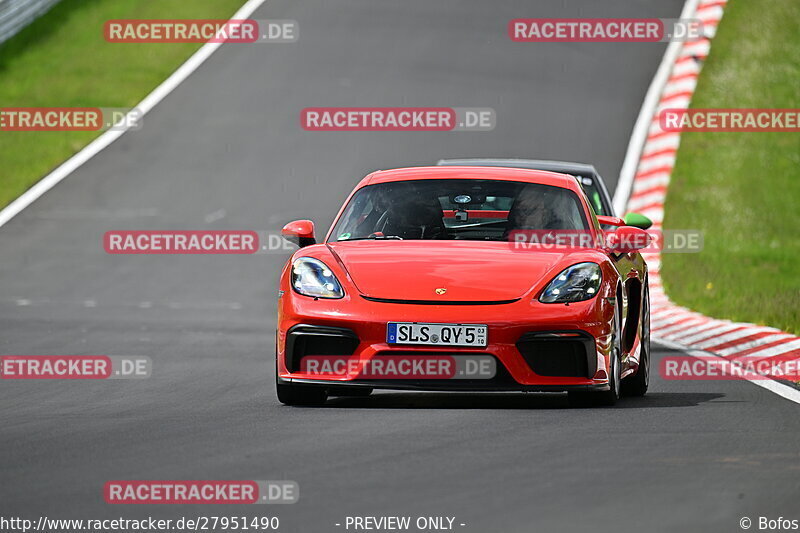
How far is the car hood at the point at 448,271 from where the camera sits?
29.2 feet

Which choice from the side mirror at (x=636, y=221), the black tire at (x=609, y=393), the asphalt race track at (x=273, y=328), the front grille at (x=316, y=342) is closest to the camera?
the asphalt race track at (x=273, y=328)

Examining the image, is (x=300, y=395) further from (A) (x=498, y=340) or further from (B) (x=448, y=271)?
(A) (x=498, y=340)

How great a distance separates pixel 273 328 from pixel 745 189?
34.7 feet

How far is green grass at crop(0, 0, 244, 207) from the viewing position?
2555cm

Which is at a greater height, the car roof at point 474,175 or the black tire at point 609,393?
the car roof at point 474,175

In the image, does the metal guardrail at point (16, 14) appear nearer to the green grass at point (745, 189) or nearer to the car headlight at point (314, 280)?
the green grass at point (745, 189)

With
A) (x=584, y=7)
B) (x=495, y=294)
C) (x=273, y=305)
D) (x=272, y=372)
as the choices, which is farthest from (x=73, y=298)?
(x=584, y=7)

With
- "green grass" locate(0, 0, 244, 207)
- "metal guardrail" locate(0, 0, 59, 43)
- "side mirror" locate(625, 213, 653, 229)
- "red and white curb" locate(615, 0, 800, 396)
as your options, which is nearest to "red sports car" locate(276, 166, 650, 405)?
"side mirror" locate(625, 213, 653, 229)

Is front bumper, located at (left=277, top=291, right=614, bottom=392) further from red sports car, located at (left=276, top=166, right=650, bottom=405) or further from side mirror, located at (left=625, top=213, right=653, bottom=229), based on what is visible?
side mirror, located at (left=625, top=213, right=653, bottom=229)

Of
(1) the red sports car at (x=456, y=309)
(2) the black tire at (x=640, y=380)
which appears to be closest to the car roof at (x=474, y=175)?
(1) the red sports car at (x=456, y=309)

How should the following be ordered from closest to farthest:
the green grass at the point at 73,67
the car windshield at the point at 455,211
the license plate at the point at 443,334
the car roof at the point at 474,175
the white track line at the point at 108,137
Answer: the license plate at the point at 443,334 → the car windshield at the point at 455,211 → the car roof at the point at 474,175 → the white track line at the point at 108,137 → the green grass at the point at 73,67

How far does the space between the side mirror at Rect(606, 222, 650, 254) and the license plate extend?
144 centimetres

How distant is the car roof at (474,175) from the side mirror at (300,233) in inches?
20.4

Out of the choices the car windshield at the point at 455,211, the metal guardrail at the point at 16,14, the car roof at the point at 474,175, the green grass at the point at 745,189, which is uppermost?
the metal guardrail at the point at 16,14
